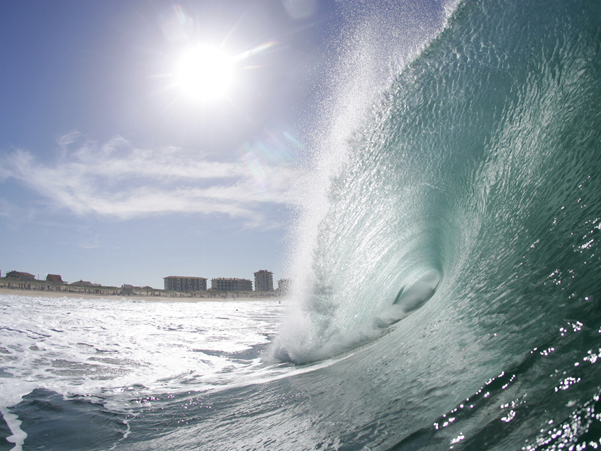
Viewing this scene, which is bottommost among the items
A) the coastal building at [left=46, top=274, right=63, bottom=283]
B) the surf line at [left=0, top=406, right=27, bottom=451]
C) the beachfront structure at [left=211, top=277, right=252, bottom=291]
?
the beachfront structure at [left=211, top=277, right=252, bottom=291]

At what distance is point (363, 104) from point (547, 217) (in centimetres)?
431

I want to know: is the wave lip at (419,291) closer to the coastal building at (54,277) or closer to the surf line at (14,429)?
the surf line at (14,429)

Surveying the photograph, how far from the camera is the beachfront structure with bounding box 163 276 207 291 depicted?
126m

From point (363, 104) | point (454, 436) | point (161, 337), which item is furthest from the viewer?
point (161, 337)

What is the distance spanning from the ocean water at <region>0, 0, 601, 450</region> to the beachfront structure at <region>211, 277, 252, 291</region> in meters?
131

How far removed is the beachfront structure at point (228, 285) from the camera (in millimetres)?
136712

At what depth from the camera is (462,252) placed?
6.09 m

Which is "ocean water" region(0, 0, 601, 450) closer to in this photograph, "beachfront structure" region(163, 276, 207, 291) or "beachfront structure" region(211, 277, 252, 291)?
"beachfront structure" region(163, 276, 207, 291)

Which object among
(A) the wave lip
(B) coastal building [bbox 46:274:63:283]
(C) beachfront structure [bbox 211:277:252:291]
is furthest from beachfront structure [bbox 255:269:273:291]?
(A) the wave lip

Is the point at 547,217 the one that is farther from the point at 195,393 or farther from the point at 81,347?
the point at 81,347

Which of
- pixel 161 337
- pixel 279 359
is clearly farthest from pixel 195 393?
pixel 161 337

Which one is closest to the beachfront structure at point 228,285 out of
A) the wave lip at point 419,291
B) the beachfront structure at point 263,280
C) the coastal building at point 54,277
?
the beachfront structure at point 263,280

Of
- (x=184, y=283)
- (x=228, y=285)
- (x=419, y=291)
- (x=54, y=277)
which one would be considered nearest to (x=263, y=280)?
(x=228, y=285)

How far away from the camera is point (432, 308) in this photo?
5941 millimetres
